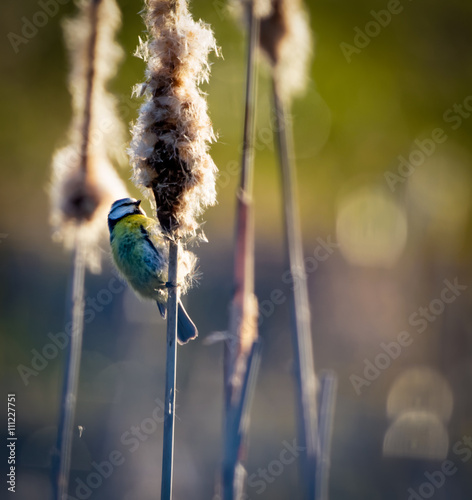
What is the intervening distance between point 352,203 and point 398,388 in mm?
2851

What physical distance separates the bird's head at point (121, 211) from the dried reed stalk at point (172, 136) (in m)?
0.67

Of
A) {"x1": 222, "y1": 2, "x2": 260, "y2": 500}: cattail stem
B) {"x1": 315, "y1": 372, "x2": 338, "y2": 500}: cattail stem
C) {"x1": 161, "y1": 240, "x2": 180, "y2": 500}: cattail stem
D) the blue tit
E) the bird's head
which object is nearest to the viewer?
{"x1": 161, "y1": 240, "x2": 180, "y2": 500}: cattail stem

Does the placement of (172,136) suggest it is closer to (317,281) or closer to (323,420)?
(323,420)

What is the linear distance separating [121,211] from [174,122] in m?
0.92

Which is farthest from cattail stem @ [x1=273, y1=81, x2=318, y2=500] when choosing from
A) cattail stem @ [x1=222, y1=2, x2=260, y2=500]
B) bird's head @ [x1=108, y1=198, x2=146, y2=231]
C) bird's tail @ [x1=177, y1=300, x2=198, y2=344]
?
bird's head @ [x1=108, y1=198, x2=146, y2=231]

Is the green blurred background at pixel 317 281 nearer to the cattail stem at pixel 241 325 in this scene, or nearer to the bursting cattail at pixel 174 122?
the cattail stem at pixel 241 325

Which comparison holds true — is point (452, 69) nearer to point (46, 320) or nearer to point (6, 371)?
point (46, 320)

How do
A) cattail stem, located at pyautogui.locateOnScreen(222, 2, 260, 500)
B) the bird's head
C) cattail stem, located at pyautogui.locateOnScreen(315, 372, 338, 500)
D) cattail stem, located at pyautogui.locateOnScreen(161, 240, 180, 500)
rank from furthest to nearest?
the bird's head, cattail stem, located at pyautogui.locateOnScreen(315, 372, 338, 500), cattail stem, located at pyautogui.locateOnScreen(222, 2, 260, 500), cattail stem, located at pyautogui.locateOnScreen(161, 240, 180, 500)

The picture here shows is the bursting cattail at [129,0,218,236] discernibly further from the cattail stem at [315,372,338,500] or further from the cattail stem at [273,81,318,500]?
the cattail stem at [315,372,338,500]

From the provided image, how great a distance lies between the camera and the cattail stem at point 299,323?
176 cm

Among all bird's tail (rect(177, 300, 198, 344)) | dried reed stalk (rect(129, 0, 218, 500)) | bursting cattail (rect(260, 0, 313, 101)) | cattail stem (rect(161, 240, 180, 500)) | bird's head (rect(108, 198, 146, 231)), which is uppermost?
bursting cattail (rect(260, 0, 313, 101))

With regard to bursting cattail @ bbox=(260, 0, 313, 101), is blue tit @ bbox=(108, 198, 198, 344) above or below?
below

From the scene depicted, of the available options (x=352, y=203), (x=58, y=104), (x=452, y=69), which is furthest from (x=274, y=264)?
(x=452, y=69)

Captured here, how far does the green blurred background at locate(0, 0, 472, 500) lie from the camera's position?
439cm
